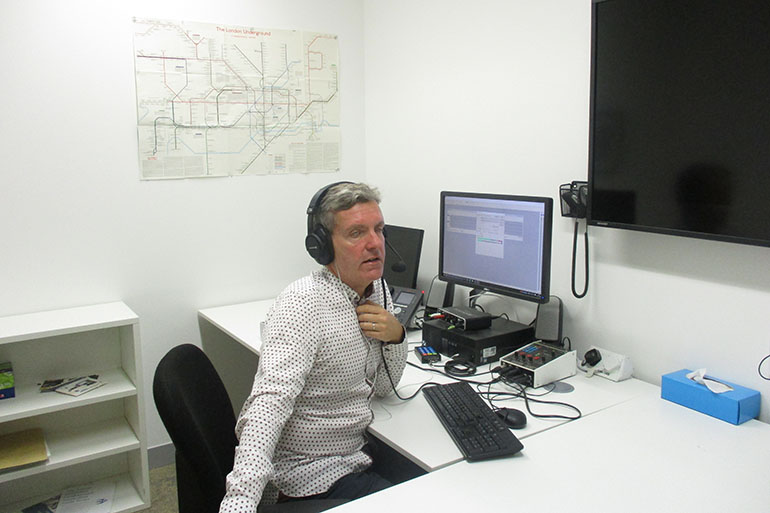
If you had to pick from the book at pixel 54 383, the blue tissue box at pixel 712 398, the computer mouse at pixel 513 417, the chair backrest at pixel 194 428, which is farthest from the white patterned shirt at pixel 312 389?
the book at pixel 54 383

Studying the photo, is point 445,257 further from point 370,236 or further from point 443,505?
point 443,505

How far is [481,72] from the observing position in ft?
8.41

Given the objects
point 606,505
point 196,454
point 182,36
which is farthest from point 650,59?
point 182,36

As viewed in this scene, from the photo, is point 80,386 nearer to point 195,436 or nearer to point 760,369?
point 195,436

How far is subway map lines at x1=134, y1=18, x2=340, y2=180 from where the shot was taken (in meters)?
2.73

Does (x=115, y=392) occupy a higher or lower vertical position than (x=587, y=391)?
lower

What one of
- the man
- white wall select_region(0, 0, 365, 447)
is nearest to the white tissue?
the man

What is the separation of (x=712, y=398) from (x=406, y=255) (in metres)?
1.46

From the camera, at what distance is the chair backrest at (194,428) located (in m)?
1.44

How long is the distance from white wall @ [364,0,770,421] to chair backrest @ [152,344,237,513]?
1310 mm

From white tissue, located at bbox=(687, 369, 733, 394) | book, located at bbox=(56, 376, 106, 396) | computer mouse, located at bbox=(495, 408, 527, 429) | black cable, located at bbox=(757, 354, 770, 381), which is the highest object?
black cable, located at bbox=(757, 354, 770, 381)

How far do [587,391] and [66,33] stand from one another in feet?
8.09

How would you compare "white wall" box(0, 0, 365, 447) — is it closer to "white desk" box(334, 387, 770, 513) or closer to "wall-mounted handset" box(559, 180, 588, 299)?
"wall-mounted handset" box(559, 180, 588, 299)

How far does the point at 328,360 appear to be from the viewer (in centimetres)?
161
